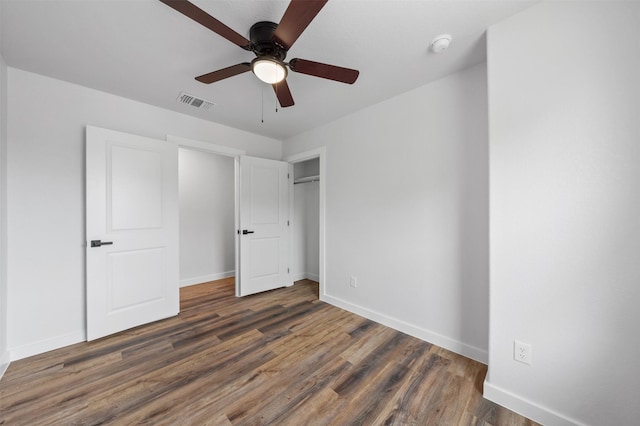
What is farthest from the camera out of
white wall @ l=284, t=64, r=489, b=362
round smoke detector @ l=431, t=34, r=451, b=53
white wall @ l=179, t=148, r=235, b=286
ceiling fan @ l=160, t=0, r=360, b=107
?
white wall @ l=179, t=148, r=235, b=286

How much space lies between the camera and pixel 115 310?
94.7 inches

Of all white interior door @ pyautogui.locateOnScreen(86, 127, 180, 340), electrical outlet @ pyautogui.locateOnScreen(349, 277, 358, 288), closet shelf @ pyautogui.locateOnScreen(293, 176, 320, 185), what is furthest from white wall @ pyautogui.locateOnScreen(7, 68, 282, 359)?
electrical outlet @ pyautogui.locateOnScreen(349, 277, 358, 288)

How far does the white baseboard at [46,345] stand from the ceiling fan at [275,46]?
8.83ft

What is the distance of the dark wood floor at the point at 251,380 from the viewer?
1.43m

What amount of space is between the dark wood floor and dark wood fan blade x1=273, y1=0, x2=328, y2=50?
7.29 ft

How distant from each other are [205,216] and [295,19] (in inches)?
150

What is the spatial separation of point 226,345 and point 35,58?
114 inches

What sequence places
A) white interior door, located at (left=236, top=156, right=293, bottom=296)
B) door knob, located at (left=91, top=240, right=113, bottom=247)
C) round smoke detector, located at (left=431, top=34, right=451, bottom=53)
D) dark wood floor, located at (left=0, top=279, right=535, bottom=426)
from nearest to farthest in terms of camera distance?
dark wood floor, located at (left=0, top=279, right=535, bottom=426) → round smoke detector, located at (left=431, top=34, right=451, bottom=53) → door knob, located at (left=91, top=240, right=113, bottom=247) → white interior door, located at (left=236, top=156, right=293, bottom=296)

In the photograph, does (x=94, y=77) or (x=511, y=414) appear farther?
(x=94, y=77)

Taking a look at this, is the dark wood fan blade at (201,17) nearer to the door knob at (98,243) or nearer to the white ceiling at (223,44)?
the white ceiling at (223,44)

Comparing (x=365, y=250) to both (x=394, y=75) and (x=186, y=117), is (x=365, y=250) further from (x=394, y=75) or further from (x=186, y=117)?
(x=186, y=117)

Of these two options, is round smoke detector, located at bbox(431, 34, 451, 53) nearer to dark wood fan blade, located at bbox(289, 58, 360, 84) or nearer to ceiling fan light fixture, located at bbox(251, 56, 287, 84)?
dark wood fan blade, located at bbox(289, 58, 360, 84)

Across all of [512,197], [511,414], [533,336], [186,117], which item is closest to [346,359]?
[511,414]

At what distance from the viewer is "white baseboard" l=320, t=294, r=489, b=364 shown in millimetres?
1949
